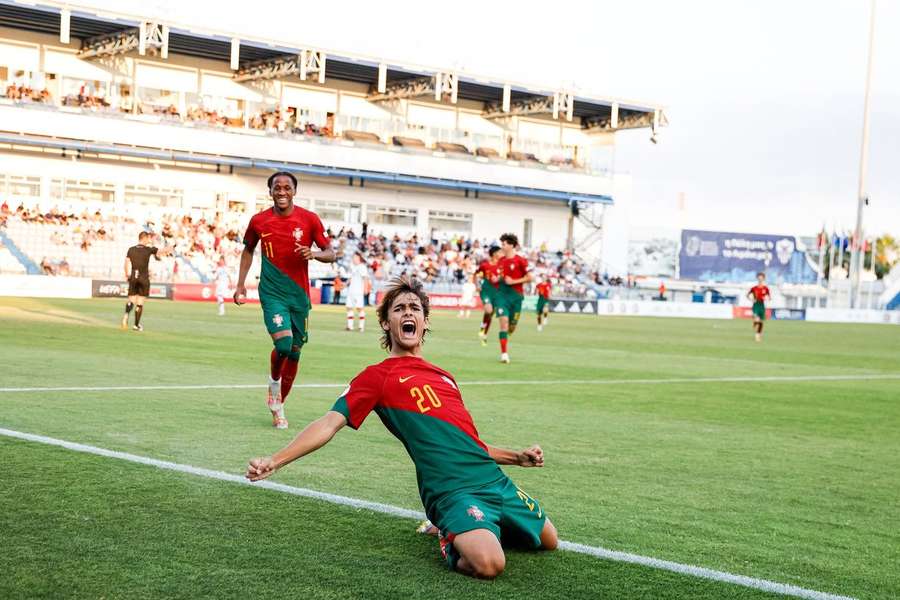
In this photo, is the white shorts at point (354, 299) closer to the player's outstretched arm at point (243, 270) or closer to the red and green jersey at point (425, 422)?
the player's outstretched arm at point (243, 270)

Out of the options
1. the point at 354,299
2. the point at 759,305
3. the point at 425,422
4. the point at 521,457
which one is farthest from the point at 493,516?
the point at 759,305

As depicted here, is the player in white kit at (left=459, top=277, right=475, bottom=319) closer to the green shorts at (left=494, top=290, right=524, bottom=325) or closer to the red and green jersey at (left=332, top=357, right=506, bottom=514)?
the green shorts at (left=494, top=290, right=524, bottom=325)

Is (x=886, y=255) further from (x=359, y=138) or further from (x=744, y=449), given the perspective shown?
(x=744, y=449)

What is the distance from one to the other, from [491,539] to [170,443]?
4342mm

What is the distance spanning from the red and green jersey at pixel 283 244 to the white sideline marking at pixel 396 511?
2.82 meters

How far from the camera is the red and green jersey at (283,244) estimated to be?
1088 cm

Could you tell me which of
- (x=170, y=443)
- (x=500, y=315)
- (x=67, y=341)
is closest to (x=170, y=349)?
(x=67, y=341)

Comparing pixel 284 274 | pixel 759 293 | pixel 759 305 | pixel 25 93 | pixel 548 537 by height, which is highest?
pixel 25 93

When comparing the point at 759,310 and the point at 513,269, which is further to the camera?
the point at 759,310

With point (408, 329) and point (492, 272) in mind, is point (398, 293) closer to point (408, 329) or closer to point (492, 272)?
point (408, 329)

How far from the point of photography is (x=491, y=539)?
539 cm

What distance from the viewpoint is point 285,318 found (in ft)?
35.6

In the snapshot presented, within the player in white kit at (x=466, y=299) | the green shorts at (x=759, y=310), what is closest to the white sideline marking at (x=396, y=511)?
the green shorts at (x=759, y=310)

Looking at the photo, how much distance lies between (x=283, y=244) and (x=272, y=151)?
53293mm
